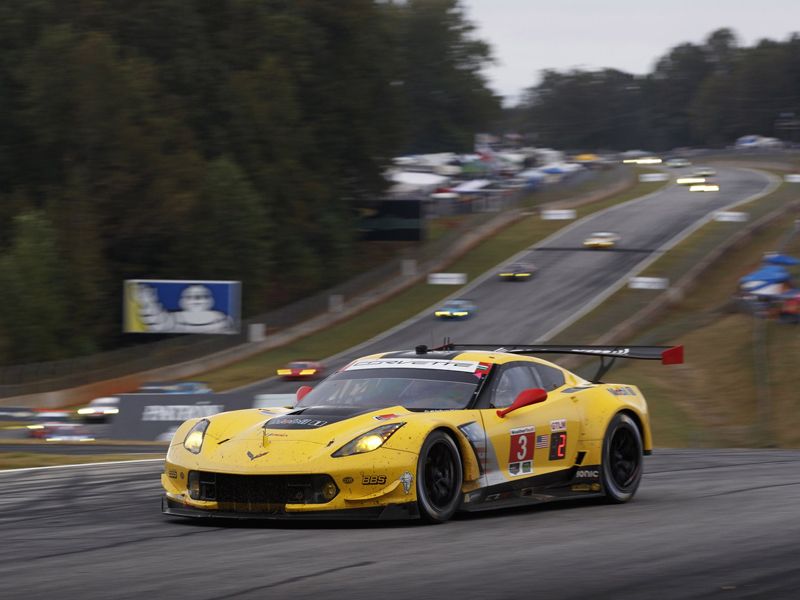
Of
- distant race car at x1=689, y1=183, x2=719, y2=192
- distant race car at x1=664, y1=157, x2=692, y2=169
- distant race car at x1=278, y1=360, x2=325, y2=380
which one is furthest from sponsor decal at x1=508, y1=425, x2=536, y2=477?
distant race car at x1=664, y1=157, x2=692, y2=169

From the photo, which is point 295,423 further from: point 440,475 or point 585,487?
point 585,487

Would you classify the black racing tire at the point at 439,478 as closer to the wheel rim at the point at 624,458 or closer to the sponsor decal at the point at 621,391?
the wheel rim at the point at 624,458

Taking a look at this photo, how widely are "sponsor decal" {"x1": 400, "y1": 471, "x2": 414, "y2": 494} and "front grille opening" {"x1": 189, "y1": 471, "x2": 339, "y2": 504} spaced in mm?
435

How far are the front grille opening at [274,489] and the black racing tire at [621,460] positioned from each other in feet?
10.1

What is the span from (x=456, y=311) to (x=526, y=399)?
44789 millimetres

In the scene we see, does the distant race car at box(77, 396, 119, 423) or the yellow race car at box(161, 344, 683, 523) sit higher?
the yellow race car at box(161, 344, 683, 523)

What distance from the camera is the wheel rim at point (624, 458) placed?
11.0 m

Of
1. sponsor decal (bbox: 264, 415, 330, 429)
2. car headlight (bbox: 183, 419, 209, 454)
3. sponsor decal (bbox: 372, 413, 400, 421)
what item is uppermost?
sponsor decal (bbox: 372, 413, 400, 421)

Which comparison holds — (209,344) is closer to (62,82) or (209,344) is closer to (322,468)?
(62,82)

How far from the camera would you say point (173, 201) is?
53219 millimetres

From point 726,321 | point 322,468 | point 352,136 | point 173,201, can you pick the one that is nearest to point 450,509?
point 322,468

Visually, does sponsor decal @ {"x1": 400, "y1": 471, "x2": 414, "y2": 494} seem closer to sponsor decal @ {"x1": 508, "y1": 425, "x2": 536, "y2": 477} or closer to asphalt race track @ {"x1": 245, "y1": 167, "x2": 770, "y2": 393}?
sponsor decal @ {"x1": 508, "y1": 425, "x2": 536, "y2": 477}

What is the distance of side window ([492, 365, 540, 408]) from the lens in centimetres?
1001

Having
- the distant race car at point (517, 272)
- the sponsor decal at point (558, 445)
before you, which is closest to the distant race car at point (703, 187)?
the distant race car at point (517, 272)
